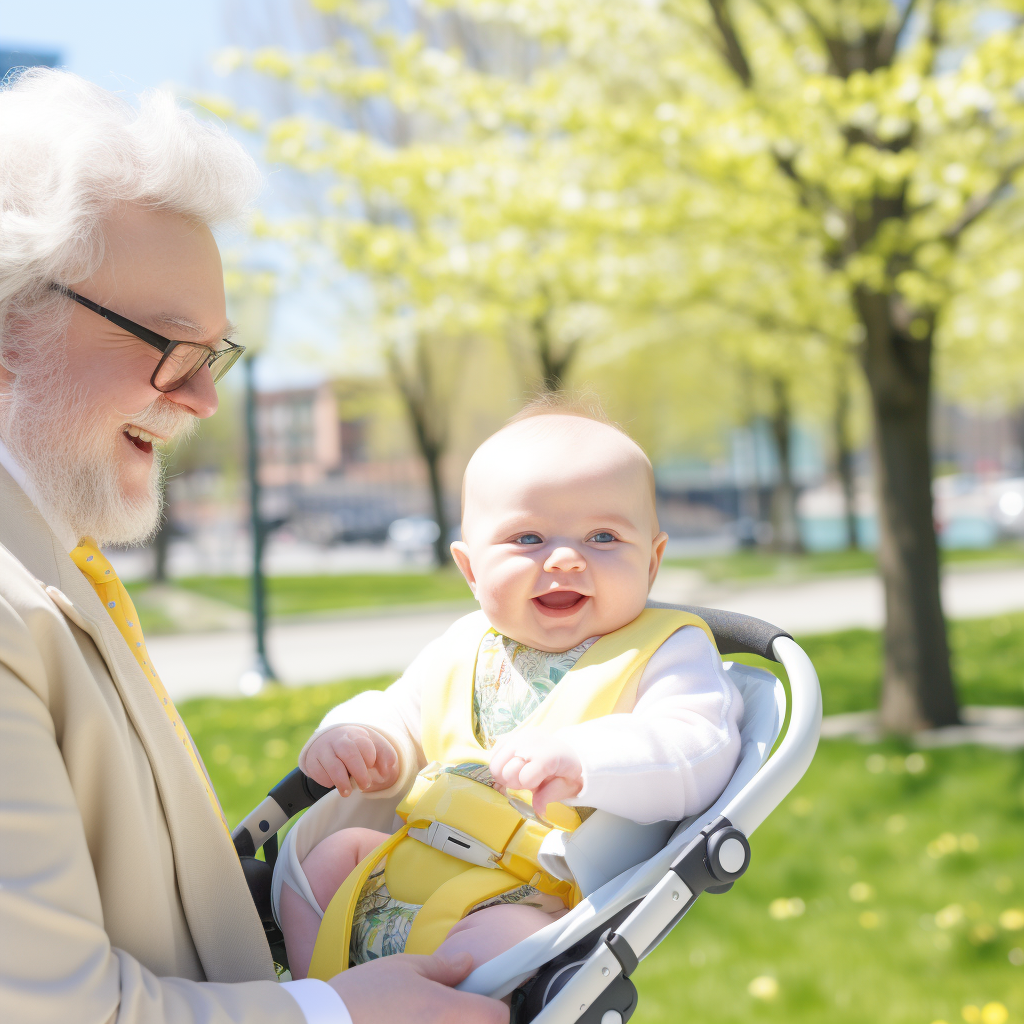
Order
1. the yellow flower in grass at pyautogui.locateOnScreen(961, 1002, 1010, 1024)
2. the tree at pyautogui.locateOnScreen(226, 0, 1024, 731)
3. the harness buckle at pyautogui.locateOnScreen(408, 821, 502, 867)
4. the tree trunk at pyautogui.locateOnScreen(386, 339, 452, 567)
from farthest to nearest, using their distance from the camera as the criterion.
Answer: the tree trunk at pyautogui.locateOnScreen(386, 339, 452, 567), the tree at pyautogui.locateOnScreen(226, 0, 1024, 731), the yellow flower in grass at pyautogui.locateOnScreen(961, 1002, 1010, 1024), the harness buckle at pyautogui.locateOnScreen(408, 821, 502, 867)

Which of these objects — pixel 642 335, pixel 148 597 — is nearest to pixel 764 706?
pixel 642 335

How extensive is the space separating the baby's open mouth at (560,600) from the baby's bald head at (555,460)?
0.20 metres

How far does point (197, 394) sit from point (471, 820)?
864 mm

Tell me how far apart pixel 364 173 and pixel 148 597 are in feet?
48.8

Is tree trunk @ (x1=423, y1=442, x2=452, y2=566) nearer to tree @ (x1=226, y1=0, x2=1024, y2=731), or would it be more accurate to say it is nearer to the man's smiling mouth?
tree @ (x1=226, y1=0, x2=1024, y2=731)

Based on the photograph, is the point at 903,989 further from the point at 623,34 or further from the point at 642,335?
the point at 642,335

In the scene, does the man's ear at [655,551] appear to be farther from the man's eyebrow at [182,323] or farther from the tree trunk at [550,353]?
the tree trunk at [550,353]

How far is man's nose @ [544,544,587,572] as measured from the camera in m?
1.84

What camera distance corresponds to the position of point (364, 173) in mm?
6879

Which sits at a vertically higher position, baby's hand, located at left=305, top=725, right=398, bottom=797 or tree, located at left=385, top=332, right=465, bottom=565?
baby's hand, located at left=305, top=725, right=398, bottom=797

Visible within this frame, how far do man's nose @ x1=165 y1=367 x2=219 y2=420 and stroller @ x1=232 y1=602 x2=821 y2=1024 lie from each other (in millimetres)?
932

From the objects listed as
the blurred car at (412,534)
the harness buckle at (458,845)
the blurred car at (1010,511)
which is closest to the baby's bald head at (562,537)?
the harness buckle at (458,845)

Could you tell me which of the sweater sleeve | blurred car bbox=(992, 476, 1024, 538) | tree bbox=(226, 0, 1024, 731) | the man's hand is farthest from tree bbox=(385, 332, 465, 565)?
the man's hand

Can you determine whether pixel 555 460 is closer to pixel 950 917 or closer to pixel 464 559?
pixel 464 559
